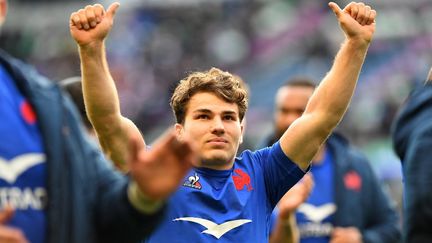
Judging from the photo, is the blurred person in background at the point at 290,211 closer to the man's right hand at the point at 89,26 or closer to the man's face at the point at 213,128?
the man's face at the point at 213,128

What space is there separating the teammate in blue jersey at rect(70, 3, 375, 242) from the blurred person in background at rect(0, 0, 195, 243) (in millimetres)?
1527

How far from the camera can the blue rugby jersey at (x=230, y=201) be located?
16.6ft

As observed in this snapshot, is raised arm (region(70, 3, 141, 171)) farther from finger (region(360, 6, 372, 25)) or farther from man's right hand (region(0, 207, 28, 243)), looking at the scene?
man's right hand (region(0, 207, 28, 243))

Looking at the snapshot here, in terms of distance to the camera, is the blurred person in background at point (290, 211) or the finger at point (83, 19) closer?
the finger at point (83, 19)

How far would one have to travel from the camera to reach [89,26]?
4.65 meters

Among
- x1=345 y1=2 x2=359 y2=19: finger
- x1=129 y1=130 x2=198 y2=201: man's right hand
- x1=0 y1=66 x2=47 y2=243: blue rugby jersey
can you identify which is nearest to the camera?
x1=129 y1=130 x2=198 y2=201: man's right hand

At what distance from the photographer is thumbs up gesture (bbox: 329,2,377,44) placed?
530 centimetres

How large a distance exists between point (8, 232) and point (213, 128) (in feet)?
7.77

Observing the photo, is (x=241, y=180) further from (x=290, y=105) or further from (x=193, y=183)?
(x=290, y=105)

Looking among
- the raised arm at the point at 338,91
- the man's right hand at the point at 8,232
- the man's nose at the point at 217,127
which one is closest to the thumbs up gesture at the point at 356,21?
the raised arm at the point at 338,91

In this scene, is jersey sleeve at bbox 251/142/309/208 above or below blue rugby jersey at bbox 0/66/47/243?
below

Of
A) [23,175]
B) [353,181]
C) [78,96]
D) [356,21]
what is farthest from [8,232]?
[353,181]

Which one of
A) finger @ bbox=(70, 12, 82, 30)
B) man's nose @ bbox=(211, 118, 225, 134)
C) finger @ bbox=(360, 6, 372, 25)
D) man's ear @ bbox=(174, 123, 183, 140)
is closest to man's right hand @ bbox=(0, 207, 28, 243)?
finger @ bbox=(70, 12, 82, 30)

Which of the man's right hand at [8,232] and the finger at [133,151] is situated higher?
the finger at [133,151]
